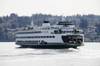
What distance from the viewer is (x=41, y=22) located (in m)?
153

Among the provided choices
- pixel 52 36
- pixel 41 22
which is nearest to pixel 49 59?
pixel 52 36

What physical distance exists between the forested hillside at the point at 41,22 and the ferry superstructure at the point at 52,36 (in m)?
56.1

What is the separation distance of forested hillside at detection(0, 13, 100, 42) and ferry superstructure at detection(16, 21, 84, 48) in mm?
56106

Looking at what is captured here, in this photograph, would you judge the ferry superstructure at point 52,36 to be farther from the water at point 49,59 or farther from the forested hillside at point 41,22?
the forested hillside at point 41,22

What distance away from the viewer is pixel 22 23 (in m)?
161

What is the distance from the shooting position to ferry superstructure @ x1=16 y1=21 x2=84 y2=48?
68.1m

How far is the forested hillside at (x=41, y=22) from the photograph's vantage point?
137762 millimetres

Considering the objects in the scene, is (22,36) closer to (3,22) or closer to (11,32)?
(11,32)

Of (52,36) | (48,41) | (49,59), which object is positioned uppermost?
(52,36)

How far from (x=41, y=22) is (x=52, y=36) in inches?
3271

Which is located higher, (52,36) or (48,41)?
(52,36)

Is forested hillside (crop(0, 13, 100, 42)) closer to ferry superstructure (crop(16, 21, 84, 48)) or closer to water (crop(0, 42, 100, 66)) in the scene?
ferry superstructure (crop(16, 21, 84, 48))

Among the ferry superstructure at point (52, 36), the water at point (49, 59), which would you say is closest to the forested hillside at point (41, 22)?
the ferry superstructure at point (52, 36)

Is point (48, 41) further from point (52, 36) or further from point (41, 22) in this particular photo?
point (41, 22)
